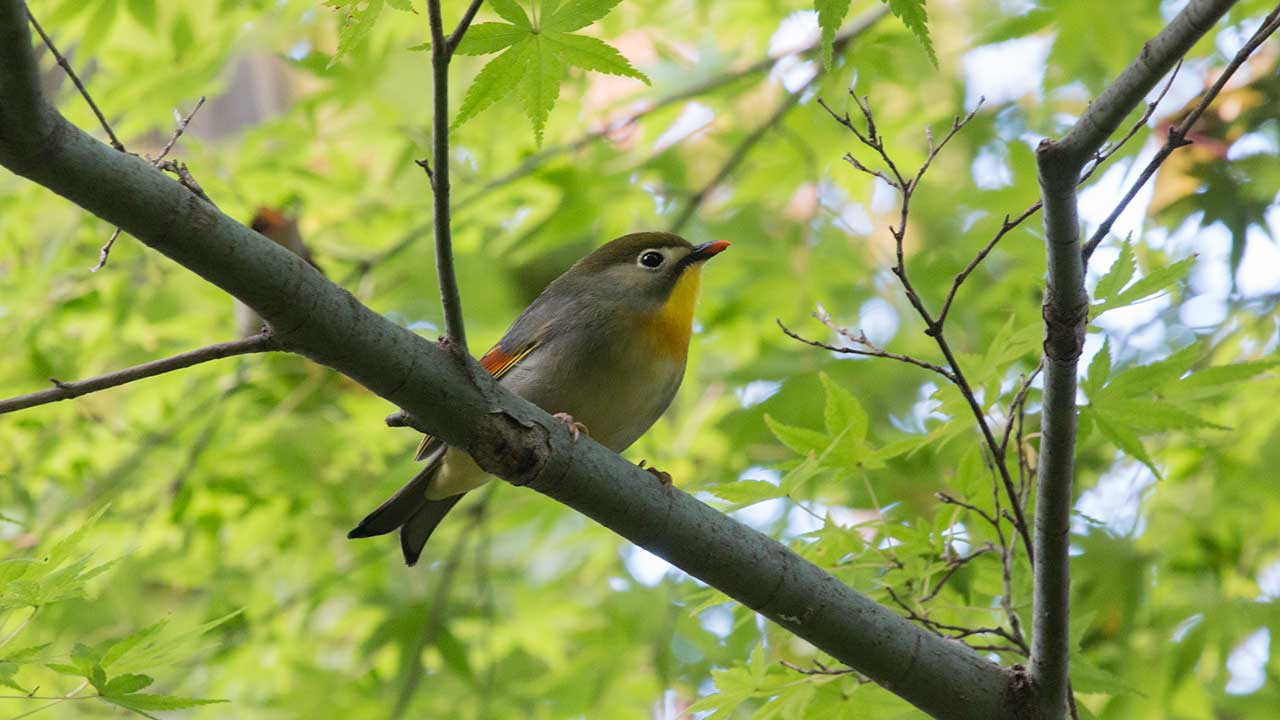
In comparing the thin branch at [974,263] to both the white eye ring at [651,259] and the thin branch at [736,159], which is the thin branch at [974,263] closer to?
the white eye ring at [651,259]

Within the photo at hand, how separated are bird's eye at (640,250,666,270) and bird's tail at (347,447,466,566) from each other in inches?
38.7

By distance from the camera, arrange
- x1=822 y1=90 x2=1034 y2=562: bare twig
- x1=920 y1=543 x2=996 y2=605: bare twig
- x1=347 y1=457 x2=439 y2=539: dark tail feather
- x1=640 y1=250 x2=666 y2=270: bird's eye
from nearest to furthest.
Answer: x1=822 y1=90 x2=1034 y2=562: bare twig
x1=920 y1=543 x2=996 y2=605: bare twig
x1=347 y1=457 x2=439 y2=539: dark tail feather
x1=640 y1=250 x2=666 y2=270: bird's eye

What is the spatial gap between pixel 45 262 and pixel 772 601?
422 centimetres

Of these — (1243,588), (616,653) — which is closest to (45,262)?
(616,653)

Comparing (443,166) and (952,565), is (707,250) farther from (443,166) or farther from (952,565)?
(443,166)

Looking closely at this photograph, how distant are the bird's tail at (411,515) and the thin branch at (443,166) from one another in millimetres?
1521

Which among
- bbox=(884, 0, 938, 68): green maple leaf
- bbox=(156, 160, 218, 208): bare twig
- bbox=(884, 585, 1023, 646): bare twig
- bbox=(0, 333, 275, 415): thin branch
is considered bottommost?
bbox=(0, 333, 275, 415): thin branch

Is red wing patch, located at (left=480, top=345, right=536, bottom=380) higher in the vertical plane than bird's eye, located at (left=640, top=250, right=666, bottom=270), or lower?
lower

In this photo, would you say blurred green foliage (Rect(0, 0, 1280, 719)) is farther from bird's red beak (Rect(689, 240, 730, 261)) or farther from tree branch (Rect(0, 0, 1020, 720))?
tree branch (Rect(0, 0, 1020, 720))

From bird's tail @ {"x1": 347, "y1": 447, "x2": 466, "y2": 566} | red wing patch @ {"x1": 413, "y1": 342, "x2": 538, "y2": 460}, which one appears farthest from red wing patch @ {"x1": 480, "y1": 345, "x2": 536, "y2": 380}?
bird's tail @ {"x1": 347, "y1": 447, "x2": 466, "y2": 566}

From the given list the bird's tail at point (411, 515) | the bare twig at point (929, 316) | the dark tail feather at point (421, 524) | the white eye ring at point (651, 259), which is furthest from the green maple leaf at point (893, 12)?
the dark tail feather at point (421, 524)

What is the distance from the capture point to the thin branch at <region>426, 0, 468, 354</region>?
208 cm

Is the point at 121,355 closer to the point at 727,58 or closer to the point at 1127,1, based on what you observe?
the point at 727,58

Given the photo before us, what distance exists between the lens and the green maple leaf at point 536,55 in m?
2.44
